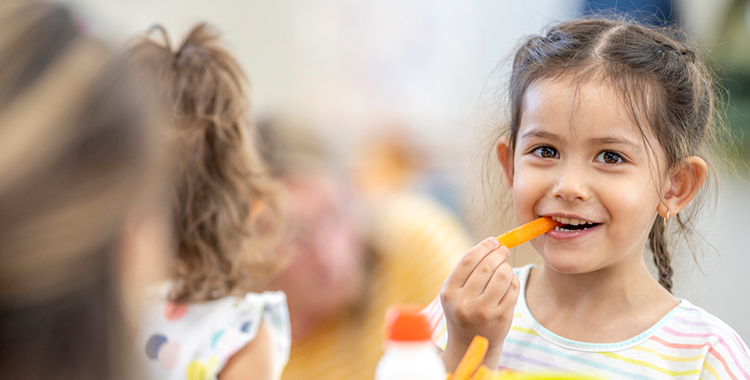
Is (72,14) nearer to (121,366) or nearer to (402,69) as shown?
(121,366)

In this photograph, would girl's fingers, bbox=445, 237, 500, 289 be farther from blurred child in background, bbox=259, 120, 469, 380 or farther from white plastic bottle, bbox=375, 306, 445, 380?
blurred child in background, bbox=259, 120, 469, 380

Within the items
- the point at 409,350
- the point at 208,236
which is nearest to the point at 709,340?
the point at 409,350

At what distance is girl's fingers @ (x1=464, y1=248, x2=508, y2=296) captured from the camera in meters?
0.60

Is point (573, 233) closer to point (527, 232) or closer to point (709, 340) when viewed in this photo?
point (527, 232)

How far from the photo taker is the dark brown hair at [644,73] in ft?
2.09

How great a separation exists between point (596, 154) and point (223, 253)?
0.69 meters

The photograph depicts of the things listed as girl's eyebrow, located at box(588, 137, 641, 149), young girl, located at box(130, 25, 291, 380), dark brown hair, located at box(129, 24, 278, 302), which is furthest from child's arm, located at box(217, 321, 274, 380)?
girl's eyebrow, located at box(588, 137, 641, 149)

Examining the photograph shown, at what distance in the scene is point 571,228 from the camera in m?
0.65

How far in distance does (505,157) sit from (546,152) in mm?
100

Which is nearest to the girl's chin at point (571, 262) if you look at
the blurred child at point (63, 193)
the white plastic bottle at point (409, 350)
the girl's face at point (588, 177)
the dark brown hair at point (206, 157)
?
the girl's face at point (588, 177)

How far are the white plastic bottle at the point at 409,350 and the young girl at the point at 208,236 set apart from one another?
56 centimetres

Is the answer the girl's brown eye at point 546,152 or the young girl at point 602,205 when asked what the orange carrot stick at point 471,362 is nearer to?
the young girl at point 602,205

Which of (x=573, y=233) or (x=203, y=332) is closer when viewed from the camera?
(x=573, y=233)

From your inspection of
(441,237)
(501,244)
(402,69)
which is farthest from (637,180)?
(402,69)
